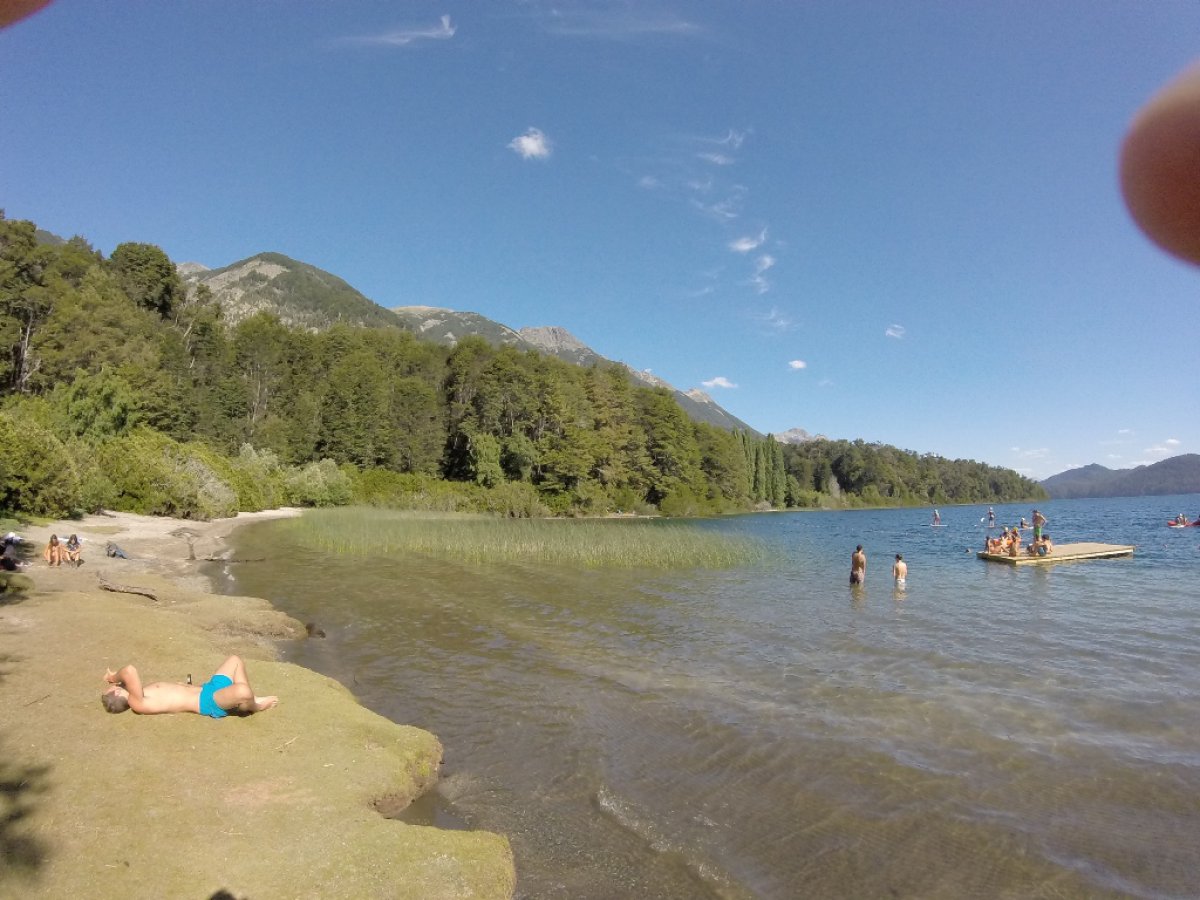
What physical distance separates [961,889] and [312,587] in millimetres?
18505

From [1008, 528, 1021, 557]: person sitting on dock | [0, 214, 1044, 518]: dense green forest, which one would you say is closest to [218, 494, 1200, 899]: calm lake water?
[1008, 528, 1021, 557]: person sitting on dock

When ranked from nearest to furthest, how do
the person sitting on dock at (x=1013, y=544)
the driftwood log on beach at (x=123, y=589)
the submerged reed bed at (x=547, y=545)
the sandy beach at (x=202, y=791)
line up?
the sandy beach at (x=202, y=791) → the driftwood log on beach at (x=123, y=589) → the submerged reed bed at (x=547, y=545) → the person sitting on dock at (x=1013, y=544)

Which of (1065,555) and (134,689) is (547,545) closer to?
(134,689)

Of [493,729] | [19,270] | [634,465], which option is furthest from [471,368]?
[493,729]

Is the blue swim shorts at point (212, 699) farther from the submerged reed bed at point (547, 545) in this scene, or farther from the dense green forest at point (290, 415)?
the dense green forest at point (290, 415)

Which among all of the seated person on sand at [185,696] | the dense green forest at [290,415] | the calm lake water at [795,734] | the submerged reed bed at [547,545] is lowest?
the calm lake water at [795,734]

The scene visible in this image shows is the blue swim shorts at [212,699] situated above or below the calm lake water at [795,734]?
above

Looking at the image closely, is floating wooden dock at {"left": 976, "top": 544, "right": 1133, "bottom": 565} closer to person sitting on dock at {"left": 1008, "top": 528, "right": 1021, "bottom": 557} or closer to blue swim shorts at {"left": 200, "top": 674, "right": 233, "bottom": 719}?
person sitting on dock at {"left": 1008, "top": 528, "right": 1021, "bottom": 557}

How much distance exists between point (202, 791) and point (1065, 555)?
36.3m

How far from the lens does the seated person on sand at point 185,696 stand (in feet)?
21.4

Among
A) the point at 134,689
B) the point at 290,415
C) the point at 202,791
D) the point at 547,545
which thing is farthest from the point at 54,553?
the point at 290,415

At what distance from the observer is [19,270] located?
5800cm

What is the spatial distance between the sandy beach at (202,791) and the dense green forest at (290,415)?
24.1 metres

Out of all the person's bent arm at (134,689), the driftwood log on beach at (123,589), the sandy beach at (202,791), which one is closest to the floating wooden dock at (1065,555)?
the sandy beach at (202,791)
